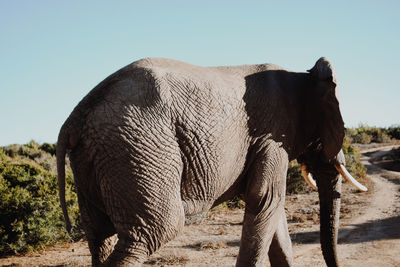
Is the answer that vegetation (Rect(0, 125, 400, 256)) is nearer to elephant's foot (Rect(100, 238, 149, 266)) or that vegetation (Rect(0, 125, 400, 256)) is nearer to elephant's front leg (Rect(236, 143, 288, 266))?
elephant's foot (Rect(100, 238, 149, 266))

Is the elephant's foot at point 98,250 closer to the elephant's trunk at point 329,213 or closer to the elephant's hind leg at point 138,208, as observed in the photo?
the elephant's hind leg at point 138,208

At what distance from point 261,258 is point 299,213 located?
740 centimetres

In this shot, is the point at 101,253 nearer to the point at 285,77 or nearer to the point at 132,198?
the point at 132,198

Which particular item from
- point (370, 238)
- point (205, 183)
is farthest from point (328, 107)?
A: point (370, 238)

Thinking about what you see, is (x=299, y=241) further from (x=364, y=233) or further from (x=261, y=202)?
(x=261, y=202)

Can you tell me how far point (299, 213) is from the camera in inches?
411

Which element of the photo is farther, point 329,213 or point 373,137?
point 373,137

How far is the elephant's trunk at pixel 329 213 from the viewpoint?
14.4 ft

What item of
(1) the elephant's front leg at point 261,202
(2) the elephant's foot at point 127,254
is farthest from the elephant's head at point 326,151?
(2) the elephant's foot at point 127,254

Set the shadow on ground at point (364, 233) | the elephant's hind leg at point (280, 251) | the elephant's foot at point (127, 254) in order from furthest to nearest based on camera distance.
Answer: the shadow on ground at point (364, 233), the elephant's hind leg at point (280, 251), the elephant's foot at point (127, 254)

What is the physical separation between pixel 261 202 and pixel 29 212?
591 centimetres

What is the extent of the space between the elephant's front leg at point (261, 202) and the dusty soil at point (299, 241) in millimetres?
2779

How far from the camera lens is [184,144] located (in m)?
3.11

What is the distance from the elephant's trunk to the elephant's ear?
0.56m
